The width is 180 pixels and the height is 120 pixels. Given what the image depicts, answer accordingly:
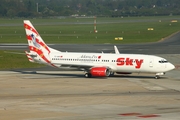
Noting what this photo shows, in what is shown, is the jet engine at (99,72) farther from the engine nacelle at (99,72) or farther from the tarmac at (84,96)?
the tarmac at (84,96)

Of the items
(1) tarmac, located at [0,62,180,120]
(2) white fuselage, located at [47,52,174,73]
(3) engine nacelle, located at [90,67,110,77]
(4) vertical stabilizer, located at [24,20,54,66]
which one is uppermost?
(4) vertical stabilizer, located at [24,20,54,66]

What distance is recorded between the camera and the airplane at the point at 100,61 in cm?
7344

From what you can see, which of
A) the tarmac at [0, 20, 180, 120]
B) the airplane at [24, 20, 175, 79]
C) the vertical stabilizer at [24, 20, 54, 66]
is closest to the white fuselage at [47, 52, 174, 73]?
Result: the airplane at [24, 20, 175, 79]

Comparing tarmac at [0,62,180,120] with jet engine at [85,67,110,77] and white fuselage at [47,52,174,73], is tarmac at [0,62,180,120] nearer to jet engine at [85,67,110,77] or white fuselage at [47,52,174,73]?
jet engine at [85,67,110,77]

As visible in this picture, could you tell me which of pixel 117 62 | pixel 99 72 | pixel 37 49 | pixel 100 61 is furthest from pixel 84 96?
pixel 37 49

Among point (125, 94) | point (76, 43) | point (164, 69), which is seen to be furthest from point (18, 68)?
point (76, 43)

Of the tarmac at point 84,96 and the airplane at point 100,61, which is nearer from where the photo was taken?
the tarmac at point 84,96

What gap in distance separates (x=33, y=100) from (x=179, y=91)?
56.5 ft

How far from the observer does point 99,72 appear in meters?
74.0

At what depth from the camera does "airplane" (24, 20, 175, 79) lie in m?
73.4

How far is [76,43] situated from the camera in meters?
137

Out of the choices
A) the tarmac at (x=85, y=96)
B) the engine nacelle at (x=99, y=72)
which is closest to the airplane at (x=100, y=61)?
the engine nacelle at (x=99, y=72)

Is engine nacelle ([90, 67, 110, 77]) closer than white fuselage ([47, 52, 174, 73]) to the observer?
No

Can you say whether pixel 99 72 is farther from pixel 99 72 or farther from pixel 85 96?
pixel 85 96
